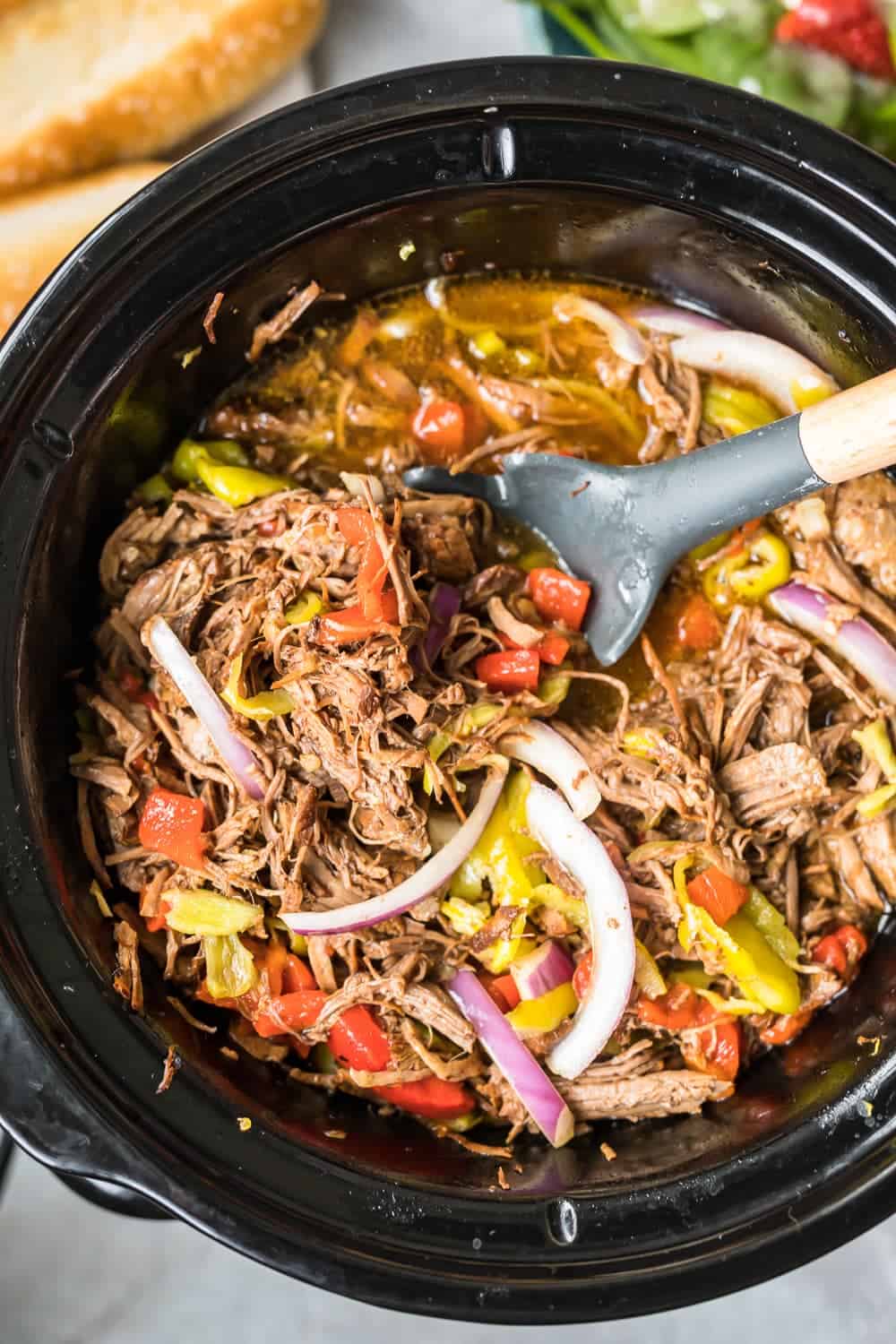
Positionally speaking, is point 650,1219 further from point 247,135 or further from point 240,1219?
point 247,135

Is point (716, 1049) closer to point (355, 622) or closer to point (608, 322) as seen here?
point (355, 622)

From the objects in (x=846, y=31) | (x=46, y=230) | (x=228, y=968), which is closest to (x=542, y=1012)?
(x=228, y=968)

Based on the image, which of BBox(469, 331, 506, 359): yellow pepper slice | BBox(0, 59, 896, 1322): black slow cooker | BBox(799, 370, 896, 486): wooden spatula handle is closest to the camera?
BBox(799, 370, 896, 486): wooden spatula handle

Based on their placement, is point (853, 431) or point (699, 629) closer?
point (853, 431)

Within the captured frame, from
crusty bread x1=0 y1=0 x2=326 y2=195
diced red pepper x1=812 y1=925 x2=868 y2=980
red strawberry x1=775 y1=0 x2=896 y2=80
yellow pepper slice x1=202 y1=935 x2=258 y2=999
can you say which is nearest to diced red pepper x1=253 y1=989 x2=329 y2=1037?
yellow pepper slice x1=202 y1=935 x2=258 y2=999

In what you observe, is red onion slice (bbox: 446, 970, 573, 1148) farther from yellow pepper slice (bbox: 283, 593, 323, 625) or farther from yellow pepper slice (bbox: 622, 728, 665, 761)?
yellow pepper slice (bbox: 283, 593, 323, 625)
